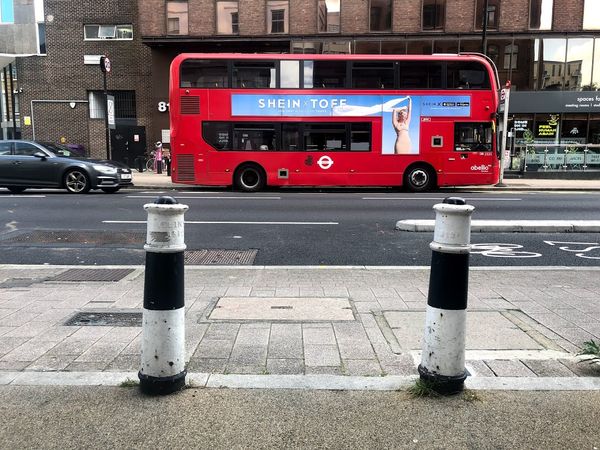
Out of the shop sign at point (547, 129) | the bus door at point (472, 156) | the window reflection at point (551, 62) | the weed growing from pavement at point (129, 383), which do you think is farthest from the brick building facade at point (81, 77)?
the weed growing from pavement at point (129, 383)

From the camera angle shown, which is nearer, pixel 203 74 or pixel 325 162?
pixel 203 74

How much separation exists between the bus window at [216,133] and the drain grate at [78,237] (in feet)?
26.1

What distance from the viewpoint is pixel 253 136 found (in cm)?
1698

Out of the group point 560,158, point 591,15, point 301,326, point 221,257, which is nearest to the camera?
point 301,326

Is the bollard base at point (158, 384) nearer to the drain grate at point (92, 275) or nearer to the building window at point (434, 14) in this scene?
the drain grate at point (92, 275)

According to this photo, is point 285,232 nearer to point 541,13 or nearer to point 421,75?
point 421,75

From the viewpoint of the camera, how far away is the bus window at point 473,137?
16.8 meters

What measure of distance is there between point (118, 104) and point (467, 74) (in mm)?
21158

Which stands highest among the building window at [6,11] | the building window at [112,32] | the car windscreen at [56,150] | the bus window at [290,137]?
the building window at [6,11]

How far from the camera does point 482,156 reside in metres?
17.0

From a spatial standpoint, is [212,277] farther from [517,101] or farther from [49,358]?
[517,101]

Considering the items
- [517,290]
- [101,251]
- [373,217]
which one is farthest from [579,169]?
[101,251]

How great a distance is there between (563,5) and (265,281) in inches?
1073

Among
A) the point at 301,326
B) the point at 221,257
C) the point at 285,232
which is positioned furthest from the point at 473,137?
the point at 301,326
